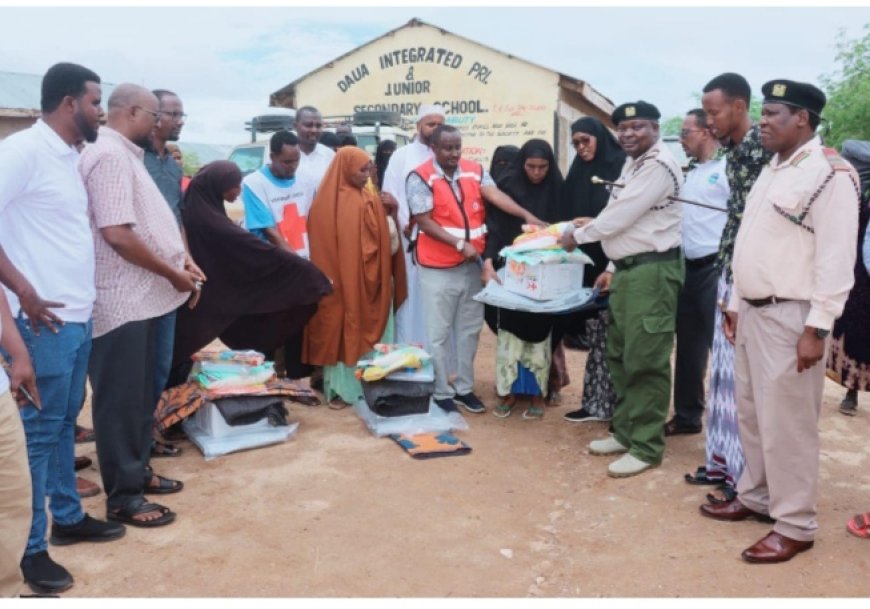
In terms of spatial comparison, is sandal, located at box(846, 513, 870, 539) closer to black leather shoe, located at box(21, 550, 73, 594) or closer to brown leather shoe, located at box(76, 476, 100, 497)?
black leather shoe, located at box(21, 550, 73, 594)

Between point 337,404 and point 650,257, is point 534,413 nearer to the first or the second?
point 337,404

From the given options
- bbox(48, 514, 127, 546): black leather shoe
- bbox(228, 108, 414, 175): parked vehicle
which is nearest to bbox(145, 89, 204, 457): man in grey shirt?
bbox(48, 514, 127, 546): black leather shoe

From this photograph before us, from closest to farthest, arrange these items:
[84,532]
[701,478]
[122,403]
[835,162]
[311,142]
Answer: [835,162], [84,532], [122,403], [701,478], [311,142]

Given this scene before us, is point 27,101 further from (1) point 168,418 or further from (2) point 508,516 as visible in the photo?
(2) point 508,516

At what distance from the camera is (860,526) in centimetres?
339

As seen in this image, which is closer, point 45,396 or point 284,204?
point 45,396

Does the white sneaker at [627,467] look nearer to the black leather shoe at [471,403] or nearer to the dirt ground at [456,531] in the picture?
the dirt ground at [456,531]

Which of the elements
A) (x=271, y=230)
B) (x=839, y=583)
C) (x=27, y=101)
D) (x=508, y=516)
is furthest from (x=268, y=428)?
(x=27, y=101)

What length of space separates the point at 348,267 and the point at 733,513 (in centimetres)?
286

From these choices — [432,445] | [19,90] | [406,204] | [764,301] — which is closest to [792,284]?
[764,301]

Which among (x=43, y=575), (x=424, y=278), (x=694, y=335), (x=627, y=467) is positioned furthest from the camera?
(x=424, y=278)

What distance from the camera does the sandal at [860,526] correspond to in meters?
3.37

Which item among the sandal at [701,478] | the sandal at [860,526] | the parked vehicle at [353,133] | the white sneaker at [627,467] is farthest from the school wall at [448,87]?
the sandal at [860,526]

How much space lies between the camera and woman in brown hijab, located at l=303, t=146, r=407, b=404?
5.21 m
